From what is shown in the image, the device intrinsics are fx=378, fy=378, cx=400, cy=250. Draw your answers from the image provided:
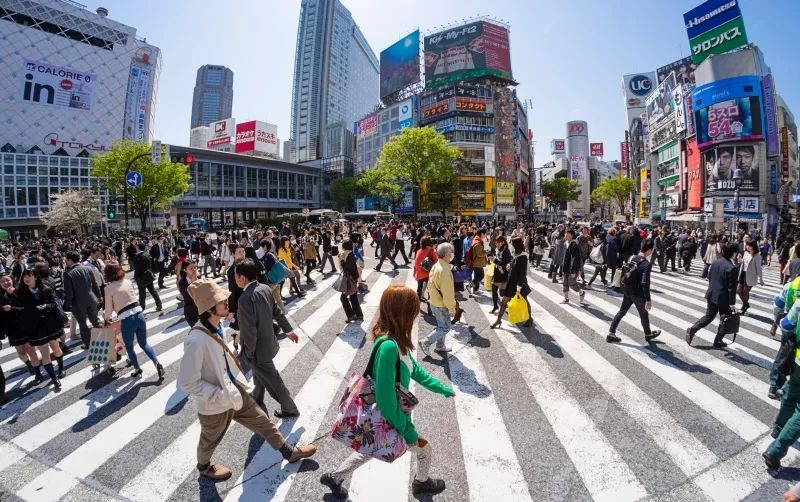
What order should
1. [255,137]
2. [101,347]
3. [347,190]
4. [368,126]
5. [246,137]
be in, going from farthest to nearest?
1. [368,126]
2. [246,137]
3. [255,137]
4. [347,190]
5. [101,347]

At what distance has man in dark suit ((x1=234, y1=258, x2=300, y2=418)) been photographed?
3801mm

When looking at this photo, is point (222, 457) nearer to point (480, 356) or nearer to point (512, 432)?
point (512, 432)

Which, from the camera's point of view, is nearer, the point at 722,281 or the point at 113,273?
the point at 113,273

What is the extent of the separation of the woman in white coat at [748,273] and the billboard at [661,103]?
49.0 meters

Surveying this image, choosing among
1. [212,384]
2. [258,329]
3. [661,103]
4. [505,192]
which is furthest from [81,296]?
[661,103]

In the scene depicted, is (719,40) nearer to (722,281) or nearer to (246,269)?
(722,281)

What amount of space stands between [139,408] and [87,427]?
1.63 ft

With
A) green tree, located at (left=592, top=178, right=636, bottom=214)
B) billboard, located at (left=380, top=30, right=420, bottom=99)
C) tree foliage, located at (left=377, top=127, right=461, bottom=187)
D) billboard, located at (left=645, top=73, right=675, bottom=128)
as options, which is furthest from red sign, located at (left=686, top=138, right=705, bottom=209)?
billboard, located at (left=380, top=30, right=420, bottom=99)

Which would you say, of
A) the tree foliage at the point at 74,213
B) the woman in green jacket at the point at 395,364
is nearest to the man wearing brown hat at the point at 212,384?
the woman in green jacket at the point at 395,364

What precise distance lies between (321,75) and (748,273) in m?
136

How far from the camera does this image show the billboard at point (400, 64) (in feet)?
228

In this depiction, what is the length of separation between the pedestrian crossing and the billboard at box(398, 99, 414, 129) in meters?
65.7

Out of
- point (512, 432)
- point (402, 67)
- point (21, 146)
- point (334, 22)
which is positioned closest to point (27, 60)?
point (21, 146)

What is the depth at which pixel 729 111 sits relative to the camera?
35500mm
